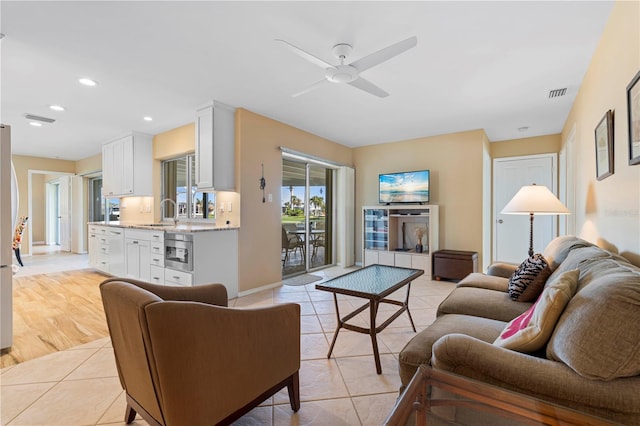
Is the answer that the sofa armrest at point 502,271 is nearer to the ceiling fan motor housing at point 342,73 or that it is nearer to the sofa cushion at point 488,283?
the sofa cushion at point 488,283

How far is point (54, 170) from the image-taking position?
742 cm

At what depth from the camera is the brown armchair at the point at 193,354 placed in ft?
3.59

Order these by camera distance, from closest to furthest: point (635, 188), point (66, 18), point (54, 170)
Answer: point (635, 188), point (66, 18), point (54, 170)

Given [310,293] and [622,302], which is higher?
[622,302]

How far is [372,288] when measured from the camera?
7.22ft

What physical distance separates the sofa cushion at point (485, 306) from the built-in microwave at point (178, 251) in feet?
9.00

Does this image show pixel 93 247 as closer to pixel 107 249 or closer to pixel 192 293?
pixel 107 249

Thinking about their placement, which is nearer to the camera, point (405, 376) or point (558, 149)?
point (405, 376)

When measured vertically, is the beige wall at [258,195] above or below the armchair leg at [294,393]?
above

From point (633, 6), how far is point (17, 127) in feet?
24.4

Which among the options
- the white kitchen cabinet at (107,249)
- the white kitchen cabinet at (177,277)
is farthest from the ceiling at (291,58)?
the white kitchen cabinet at (177,277)

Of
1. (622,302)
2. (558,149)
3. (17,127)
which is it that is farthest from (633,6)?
(17,127)

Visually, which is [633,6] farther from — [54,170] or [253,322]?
[54,170]

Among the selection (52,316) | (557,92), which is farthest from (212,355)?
(557,92)
